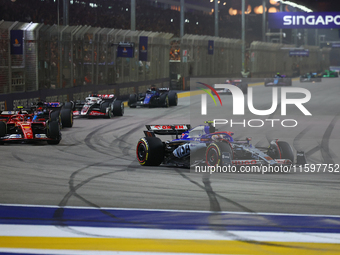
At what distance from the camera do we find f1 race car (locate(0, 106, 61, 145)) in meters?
13.6

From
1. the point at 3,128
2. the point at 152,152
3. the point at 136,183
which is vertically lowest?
the point at 136,183

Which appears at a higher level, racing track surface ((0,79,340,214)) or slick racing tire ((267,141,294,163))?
slick racing tire ((267,141,294,163))

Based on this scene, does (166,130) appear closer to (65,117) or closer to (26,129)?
(26,129)

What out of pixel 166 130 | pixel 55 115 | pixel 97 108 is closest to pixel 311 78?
pixel 97 108

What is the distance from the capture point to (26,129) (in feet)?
45.0

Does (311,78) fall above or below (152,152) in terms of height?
above

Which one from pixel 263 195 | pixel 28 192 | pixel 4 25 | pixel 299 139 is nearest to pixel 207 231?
pixel 263 195

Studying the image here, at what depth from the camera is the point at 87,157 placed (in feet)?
39.2

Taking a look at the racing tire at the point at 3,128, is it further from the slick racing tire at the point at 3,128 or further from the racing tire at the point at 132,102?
the racing tire at the point at 132,102

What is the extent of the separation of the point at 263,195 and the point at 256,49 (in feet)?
174

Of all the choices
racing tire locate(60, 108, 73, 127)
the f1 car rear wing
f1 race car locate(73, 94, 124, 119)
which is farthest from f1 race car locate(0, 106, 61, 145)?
f1 race car locate(73, 94, 124, 119)

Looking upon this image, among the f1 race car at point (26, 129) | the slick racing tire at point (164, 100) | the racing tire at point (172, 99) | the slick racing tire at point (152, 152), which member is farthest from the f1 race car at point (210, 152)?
the racing tire at point (172, 99)

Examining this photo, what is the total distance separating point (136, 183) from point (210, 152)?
161 centimetres

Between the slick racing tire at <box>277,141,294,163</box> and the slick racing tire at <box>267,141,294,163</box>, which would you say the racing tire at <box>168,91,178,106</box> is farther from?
the slick racing tire at <box>277,141,294,163</box>
